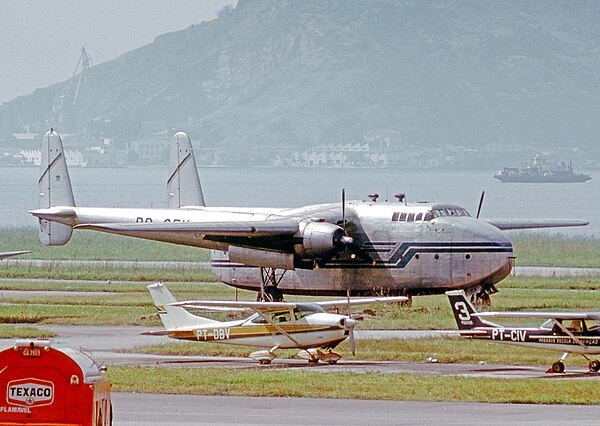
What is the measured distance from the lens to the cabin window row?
4775 centimetres

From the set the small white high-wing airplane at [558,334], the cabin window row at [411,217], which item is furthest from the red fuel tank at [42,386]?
the cabin window row at [411,217]

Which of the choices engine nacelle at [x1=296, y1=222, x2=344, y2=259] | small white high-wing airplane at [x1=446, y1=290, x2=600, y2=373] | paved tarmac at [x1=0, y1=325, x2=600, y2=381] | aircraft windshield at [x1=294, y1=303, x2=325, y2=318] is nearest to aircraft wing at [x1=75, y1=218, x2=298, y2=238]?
engine nacelle at [x1=296, y1=222, x2=344, y2=259]

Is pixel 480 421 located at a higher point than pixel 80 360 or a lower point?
lower

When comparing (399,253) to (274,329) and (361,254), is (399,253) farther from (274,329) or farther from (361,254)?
(274,329)

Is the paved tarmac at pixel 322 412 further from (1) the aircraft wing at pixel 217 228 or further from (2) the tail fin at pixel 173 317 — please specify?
(1) the aircraft wing at pixel 217 228

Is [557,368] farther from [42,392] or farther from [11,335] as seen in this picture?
[42,392]

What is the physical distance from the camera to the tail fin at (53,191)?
59969 millimetres

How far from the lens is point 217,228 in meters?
47.7

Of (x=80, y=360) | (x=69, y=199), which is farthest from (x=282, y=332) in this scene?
(x=69, y=199)

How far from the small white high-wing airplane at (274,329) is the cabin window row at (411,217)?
13.1 metres

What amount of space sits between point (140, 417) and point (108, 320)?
21.9 m

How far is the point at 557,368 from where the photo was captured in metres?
31.7

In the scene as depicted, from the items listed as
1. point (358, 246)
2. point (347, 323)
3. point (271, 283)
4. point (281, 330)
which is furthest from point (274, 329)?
point (271, 283)

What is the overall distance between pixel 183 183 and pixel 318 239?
44.6ft
